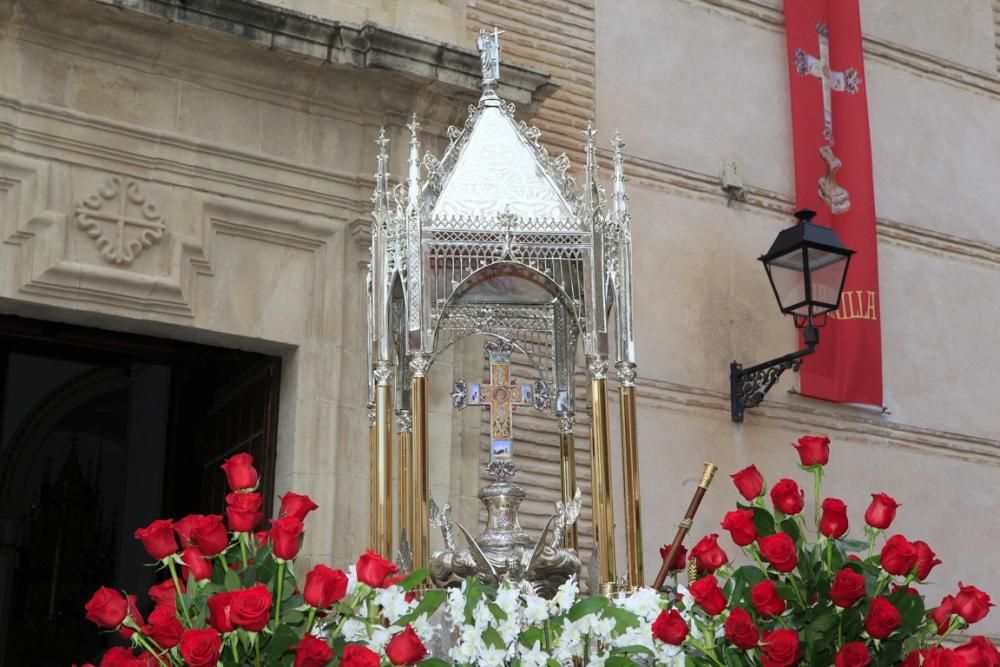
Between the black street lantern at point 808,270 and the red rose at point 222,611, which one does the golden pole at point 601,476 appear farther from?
the black street lantern at point 808,270

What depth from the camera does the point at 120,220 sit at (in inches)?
198

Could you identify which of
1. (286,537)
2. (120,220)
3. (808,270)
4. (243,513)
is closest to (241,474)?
(243,513)

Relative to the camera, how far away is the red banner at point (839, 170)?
6.61 meters

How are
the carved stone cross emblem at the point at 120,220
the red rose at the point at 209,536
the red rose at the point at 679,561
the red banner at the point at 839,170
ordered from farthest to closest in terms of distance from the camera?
the red banner at the point at 839,170
the carved stone cross emblem at the point at 120,220
the red rose at the point at 679,561
the red rose at the point at 209,536

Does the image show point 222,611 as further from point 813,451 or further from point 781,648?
point 813,451

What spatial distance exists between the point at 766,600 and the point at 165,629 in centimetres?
118

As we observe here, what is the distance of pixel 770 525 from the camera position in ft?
11.0

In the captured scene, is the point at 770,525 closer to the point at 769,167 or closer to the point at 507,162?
the point at 507,162

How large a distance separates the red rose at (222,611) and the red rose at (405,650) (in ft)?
0.95

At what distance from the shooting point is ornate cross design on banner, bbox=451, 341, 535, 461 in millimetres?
4234

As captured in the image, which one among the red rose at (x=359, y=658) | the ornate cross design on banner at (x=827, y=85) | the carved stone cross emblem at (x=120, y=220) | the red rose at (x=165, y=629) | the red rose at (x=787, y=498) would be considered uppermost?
the ornate cross design on banner at (x=827, y=85)

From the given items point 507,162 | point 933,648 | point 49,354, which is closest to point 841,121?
point 507,162

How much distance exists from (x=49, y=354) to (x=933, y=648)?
390cm

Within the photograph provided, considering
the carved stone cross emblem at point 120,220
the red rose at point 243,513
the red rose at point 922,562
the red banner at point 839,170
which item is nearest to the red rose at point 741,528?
the red rose at point 922,562
